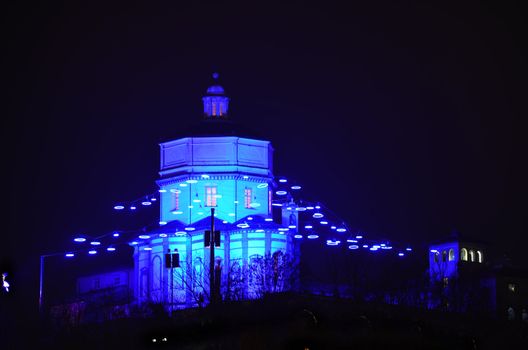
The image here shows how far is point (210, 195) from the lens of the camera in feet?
433

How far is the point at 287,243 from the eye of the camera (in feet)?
430

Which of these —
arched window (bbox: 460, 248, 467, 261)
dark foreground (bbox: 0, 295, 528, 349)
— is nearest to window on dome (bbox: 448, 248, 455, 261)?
arched window (bbox: 460, 248, 467, 261)

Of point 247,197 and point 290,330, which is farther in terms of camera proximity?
A: point 247,197

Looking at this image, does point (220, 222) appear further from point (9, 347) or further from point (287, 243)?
point (9, 347)

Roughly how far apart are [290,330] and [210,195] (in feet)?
177

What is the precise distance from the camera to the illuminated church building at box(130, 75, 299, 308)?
5074 inches

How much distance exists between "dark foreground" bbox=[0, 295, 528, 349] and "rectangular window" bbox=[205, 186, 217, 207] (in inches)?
1069

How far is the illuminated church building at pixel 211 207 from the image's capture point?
128875mm

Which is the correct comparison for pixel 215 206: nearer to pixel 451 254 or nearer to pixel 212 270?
pixel 451 254

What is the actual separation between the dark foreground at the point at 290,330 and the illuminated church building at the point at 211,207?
23.7m

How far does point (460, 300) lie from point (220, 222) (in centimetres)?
2021

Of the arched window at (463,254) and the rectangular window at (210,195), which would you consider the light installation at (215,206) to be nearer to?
the rectangular window at (210,195)

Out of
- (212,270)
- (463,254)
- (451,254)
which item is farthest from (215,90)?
(212,270)

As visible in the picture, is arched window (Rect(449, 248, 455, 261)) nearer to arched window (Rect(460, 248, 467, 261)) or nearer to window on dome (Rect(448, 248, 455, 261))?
window on dome (Rect(448, 248, 455, 261))
